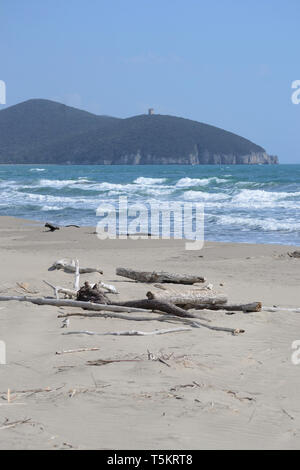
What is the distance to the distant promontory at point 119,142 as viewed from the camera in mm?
130000

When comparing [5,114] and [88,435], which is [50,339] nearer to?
[88,435]

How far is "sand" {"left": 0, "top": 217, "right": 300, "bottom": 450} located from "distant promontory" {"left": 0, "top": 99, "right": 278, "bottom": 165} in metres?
118

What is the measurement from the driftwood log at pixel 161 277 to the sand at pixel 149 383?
0.89 feet

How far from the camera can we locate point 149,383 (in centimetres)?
439

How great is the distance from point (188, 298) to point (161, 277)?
161 cm

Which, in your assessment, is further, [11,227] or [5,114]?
[5,114]

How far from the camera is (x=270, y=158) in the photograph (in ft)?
519

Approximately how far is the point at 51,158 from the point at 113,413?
13559 centimetres

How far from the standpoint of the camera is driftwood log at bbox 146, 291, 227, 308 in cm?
661

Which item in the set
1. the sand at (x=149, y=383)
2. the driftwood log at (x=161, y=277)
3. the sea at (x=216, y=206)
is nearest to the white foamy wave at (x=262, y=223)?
the sea at (x=216, y=206)

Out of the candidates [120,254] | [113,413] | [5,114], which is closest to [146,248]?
[120,254]

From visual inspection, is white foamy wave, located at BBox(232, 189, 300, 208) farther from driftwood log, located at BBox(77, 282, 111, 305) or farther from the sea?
driftwood log, located at BBox(77, 282, 111, 305)

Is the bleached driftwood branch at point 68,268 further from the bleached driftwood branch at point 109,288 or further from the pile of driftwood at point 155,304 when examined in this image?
the pile of driftwood at point 155,304

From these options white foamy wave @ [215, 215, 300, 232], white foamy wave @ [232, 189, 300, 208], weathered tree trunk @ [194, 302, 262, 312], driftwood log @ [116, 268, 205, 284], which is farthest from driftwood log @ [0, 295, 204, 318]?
white foamy wave @ [232, 189, 300, 208]
